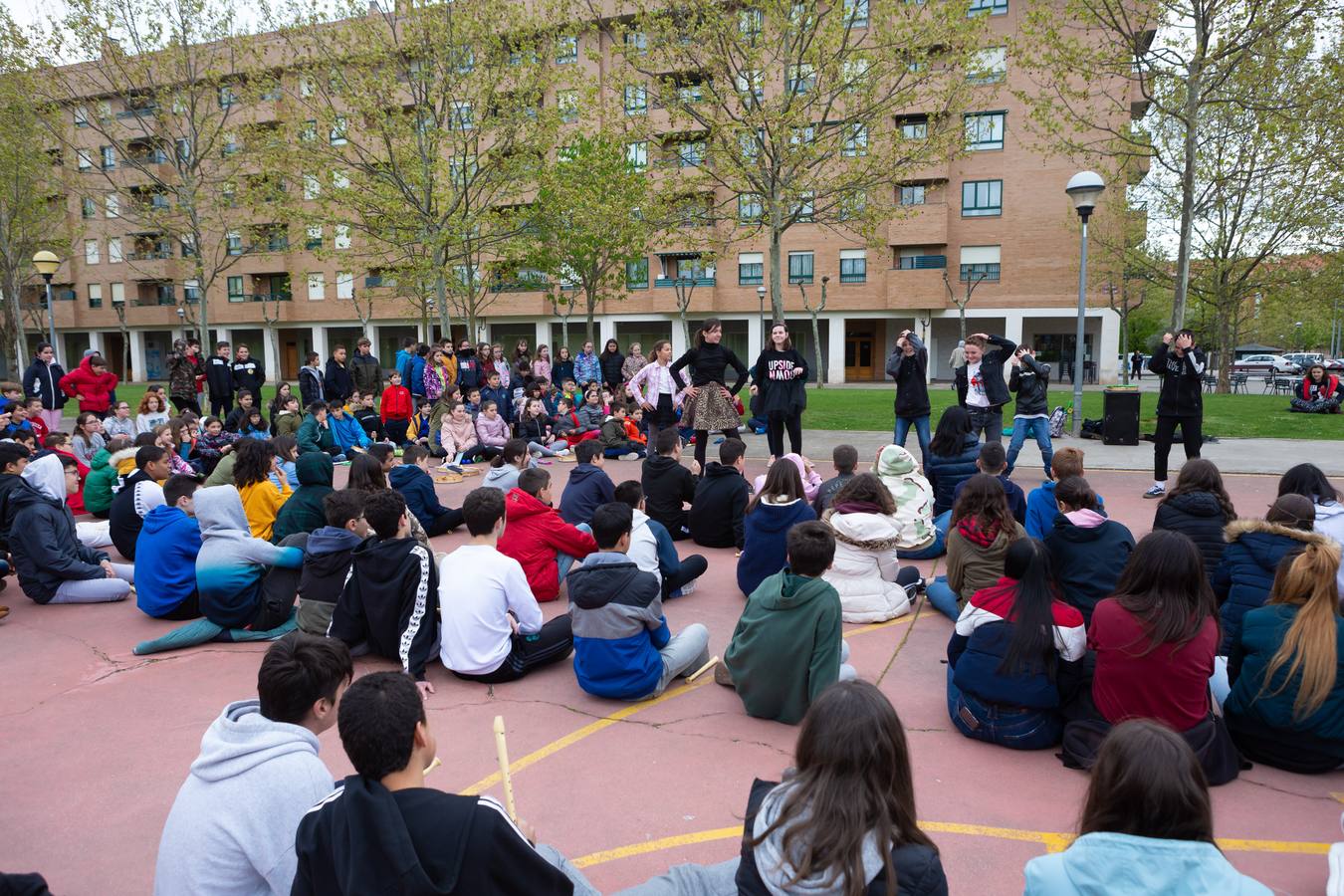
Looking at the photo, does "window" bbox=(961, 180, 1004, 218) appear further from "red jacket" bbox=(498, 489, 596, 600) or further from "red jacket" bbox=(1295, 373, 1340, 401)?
"red jacket" bbox=(498, 489, 596, 600)

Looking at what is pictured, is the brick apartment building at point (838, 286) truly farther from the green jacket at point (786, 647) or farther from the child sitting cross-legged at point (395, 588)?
the green jacket at point (786, 647)

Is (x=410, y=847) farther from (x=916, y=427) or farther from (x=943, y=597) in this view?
(x=916, y=427)

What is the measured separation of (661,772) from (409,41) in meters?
18.3

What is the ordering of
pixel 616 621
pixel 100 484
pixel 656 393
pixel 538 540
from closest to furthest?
1. pixel 616 621
2. pixel 538 540
3. pixel 100 484
4. pixel 656 393

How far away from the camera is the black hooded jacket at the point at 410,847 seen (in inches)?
82.6

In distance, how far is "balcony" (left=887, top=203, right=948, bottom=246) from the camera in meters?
38.0

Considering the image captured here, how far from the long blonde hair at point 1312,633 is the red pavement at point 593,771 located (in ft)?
1.66

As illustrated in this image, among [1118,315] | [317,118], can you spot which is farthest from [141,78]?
[1118,315]

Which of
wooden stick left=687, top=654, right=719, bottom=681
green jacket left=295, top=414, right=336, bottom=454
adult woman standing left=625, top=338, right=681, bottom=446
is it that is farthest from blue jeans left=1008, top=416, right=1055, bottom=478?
green jacket left=295, top=414, right=336, bottom=454

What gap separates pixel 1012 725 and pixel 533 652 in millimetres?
2752

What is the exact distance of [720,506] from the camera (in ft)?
26.2

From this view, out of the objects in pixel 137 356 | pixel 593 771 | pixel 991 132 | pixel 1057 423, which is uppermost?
pixel 991 132

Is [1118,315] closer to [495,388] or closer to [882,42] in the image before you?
[882,42]

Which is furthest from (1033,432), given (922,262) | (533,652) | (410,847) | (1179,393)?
(922,262)
